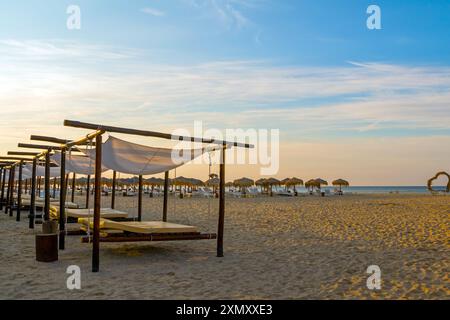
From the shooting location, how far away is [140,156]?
7820mm

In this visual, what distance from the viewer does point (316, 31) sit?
33.8 ft

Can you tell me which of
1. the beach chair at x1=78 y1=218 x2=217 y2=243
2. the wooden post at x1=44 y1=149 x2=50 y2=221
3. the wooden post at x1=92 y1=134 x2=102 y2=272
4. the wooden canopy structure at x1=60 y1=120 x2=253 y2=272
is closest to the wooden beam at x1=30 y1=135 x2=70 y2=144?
the wooden canopy structure at x1=60 y1=120 x2=253 y2=272

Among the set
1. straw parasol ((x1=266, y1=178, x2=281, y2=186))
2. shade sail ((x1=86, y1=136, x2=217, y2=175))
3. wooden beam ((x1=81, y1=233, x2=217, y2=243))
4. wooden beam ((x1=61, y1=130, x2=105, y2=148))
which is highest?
wooden beam ((x1=61, y1=130, x2=105, y2=148))

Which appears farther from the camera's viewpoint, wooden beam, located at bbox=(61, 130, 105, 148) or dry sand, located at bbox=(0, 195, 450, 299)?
wooden beam, located at bbox=(61, 130, 105, 148)

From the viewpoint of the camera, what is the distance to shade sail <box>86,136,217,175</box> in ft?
24.0

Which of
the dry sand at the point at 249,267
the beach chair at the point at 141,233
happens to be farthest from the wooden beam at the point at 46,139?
the dry sand at the point at 249,267

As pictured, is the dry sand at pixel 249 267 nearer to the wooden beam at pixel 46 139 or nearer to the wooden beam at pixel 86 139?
the wooden beam at pixel 86 139

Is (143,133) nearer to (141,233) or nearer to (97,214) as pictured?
(97,214)

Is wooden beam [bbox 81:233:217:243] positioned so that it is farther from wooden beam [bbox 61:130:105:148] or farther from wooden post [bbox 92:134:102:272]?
wooden beam [bbox 61:130:105:148]

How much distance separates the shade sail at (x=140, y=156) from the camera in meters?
7.30
